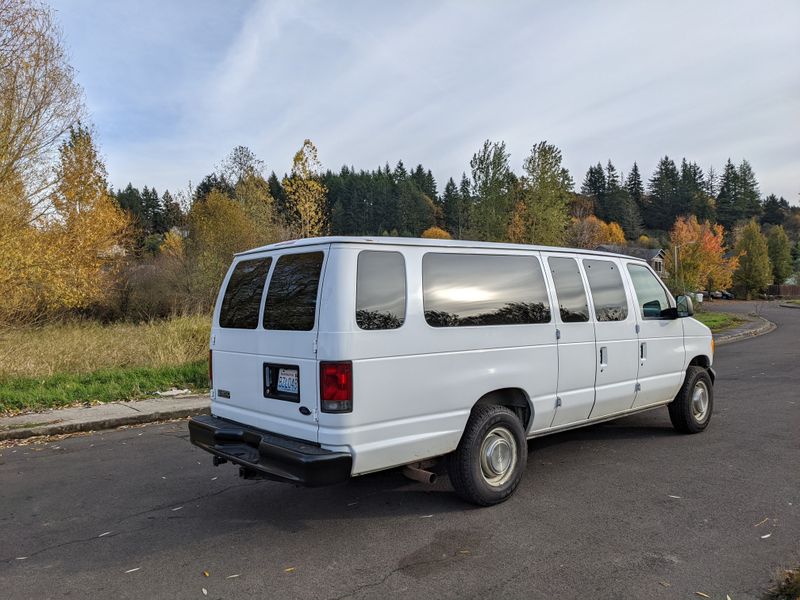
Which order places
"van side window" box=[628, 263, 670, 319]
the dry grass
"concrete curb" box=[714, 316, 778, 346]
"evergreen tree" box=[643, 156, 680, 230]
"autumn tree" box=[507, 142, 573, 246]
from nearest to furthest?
"van side window" box=[628, 263, 670, 319] < the dry grass < "concrete curb" box=[714, 316, 778, 346] < "autumn tree" box=[507, 142, 573, 246] < "evergreen tree" box=[643, 156, 680, 230]

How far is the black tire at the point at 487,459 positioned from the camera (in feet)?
14.6

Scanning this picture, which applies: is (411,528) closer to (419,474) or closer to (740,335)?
(419,474)

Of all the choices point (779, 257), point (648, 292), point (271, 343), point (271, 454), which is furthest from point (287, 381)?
point (779, 257)

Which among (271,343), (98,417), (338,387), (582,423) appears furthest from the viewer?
(98,417)

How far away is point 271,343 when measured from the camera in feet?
14.3

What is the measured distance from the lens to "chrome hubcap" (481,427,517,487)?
4633 mm

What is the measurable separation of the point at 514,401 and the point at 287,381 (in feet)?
6.51

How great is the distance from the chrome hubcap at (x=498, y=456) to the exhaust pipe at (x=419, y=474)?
0.52 m

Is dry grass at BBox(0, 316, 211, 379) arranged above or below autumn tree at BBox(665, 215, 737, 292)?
below

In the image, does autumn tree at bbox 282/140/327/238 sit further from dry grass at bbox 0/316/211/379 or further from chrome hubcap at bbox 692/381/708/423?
chrome hubcap at bbox 692/381/708/423

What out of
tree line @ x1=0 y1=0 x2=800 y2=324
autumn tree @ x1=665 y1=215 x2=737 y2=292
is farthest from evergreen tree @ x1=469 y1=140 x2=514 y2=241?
autumn tree @ x1=665 y1=215 x2=737 y2=292

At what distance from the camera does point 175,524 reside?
4.45 metres

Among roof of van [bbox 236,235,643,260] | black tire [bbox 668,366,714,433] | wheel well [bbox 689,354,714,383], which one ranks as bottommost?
black tire [bbox 668,366,714,433]

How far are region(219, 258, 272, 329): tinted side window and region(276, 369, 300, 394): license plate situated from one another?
0.59 m
